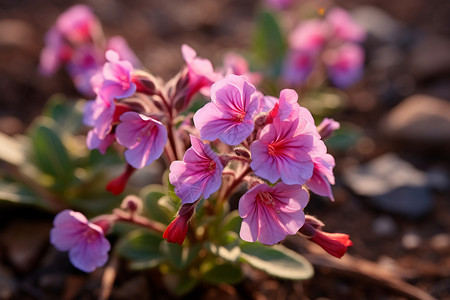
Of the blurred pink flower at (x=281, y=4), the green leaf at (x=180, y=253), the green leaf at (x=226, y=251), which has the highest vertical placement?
the blurred pink flower at (x=281, y=4)

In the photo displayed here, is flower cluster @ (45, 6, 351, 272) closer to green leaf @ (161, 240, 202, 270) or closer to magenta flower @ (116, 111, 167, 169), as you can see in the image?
magenta flower @ (116, 111, 167, 169)

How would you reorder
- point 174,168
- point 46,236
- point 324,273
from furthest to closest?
Answer: point 46,236 → point 324,273 → point 174,168

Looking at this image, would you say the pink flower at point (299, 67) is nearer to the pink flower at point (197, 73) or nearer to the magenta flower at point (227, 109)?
the pink flower at point (197, 73)

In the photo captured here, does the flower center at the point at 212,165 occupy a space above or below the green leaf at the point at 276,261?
above

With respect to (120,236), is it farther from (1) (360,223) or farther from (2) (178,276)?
(1) (360,223)

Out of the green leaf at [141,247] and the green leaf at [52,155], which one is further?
the green leaf at [52,155]

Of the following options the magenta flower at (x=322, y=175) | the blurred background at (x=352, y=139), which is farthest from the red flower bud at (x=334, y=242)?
the blurred background at (x=352, y=139)

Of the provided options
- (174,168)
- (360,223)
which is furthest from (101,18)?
(174,168)
